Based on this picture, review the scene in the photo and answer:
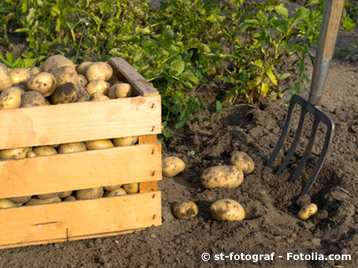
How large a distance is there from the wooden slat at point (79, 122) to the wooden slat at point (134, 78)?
5 centimetres

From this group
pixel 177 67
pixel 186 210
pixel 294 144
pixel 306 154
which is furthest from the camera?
pixel 177 67

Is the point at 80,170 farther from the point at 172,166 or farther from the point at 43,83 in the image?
the point at 172,166

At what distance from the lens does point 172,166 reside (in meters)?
3.76

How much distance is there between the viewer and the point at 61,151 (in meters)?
2.98

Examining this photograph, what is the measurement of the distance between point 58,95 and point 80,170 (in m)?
0.40

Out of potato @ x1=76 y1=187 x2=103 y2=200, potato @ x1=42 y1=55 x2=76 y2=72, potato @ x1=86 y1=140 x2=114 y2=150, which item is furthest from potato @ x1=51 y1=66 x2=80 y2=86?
potato @ x1=76 y1=187 x2=103 y2=200

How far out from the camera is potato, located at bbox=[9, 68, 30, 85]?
3.30 metres

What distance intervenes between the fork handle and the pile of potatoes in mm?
1202

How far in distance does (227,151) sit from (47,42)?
1714 millimetres

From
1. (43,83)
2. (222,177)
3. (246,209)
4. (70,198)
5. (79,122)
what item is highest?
(43,83)

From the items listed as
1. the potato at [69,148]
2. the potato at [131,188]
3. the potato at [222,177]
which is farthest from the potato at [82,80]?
the potato at [222,177]

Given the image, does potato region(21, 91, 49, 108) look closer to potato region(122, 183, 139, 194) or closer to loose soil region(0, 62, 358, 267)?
potato region(122, 183, 139, 194)

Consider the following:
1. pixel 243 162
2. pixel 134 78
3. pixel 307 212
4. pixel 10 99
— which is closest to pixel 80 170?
pixel 10 99

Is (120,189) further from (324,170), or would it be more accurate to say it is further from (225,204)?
(324,170)
